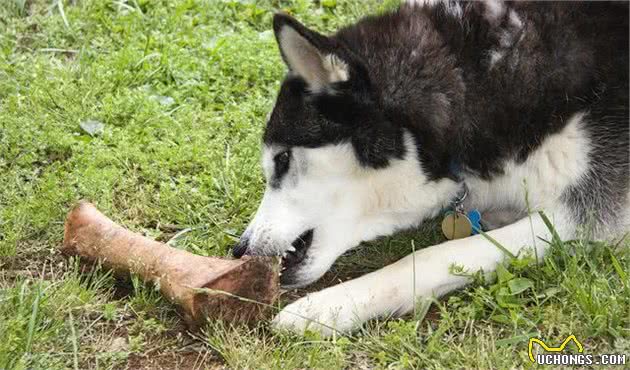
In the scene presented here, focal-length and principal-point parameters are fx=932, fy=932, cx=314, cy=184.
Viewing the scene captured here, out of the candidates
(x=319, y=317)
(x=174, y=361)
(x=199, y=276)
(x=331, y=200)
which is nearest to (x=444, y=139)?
(x=331, y=200)

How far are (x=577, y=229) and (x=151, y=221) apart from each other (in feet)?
6.28

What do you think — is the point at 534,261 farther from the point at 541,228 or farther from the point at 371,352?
the point at 371,352

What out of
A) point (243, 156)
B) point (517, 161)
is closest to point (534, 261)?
point (517, 161)

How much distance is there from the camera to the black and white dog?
359 cm

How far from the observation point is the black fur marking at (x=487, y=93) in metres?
3.62

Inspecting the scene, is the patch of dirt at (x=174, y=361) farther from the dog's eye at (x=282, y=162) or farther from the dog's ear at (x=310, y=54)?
the dog's ear at (x=310, y=54)

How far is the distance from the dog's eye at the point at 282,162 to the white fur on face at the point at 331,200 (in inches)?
0.9

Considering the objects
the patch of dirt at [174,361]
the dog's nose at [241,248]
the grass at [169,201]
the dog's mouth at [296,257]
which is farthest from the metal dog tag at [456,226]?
the patch of dirt at [174,361]

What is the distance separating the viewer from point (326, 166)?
3.60 m

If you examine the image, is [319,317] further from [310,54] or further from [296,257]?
[310,54]

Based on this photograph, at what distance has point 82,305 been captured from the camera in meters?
3.59

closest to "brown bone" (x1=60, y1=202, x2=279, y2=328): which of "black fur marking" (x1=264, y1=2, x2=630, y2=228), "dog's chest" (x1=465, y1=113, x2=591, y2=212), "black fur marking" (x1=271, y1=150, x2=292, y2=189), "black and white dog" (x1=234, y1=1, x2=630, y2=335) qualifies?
"black and white dog" (x1=234, y1=1, x2=630, y2=335)

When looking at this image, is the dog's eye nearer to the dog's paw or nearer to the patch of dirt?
the dog's paw

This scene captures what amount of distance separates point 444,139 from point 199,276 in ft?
3.61
